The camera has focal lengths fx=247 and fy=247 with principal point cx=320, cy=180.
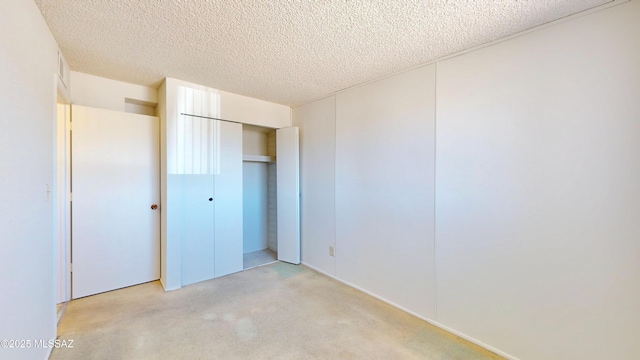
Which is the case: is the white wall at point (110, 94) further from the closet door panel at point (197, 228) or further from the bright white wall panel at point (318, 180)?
the bright white wall panel at point (318, 180)

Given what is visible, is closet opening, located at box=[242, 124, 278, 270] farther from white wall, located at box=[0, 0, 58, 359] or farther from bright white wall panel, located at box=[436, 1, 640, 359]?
bright white wall panel, located at box=[436, 1, 640, 359]

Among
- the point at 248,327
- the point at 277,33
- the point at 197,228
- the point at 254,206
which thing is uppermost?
the point at 277,33

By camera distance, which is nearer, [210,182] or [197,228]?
[197,228]

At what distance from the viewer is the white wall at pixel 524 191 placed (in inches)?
58.0

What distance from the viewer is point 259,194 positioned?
4391 millimetres

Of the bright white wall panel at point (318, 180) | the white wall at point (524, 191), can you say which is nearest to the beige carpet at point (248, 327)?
the white wall at point (524, 191)

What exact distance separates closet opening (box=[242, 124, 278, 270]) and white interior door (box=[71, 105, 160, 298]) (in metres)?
1.39

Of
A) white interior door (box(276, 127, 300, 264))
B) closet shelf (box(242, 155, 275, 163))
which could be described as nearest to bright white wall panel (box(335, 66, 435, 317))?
white interior door (box(276, 127, 300, 264))

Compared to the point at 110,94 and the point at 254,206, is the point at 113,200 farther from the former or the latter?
the point at 254,206

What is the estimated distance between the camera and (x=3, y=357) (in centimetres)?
110

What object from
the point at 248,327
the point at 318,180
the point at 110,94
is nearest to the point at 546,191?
the point at 318,180

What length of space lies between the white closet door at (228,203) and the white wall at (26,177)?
154 cm

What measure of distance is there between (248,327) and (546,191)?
253 centimetres

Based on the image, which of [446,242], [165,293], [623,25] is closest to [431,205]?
[446,242]
